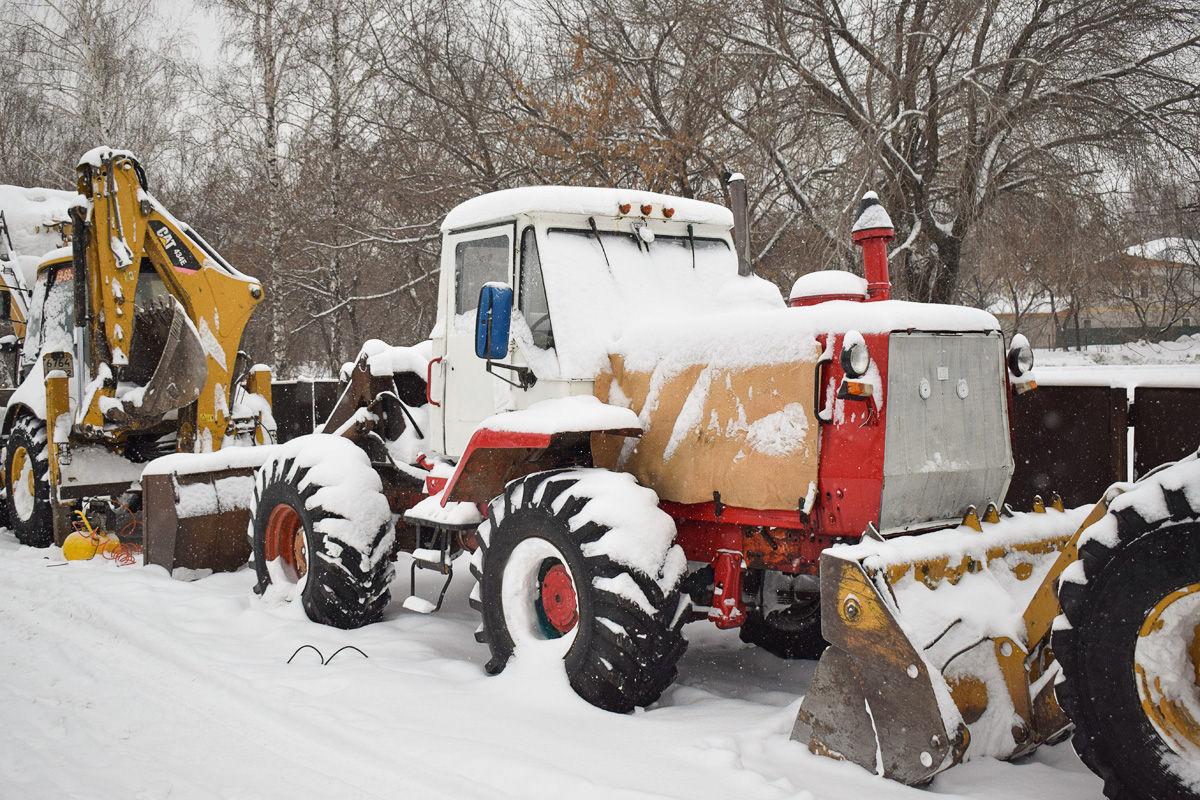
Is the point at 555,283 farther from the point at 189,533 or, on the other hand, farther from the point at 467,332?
the point at 189,533

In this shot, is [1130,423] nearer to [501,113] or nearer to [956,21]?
[956,21]

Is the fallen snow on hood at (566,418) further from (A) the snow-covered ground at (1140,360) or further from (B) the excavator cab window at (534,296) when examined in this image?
(A) the snow-covered ground at (1140,360)

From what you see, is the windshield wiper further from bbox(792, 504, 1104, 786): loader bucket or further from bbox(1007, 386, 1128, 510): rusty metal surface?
bbox(1007, 386, 1128, 510): rusty metal surface

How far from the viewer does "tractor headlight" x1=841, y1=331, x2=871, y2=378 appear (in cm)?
367

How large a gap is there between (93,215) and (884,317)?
739cm

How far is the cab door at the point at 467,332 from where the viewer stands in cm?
526

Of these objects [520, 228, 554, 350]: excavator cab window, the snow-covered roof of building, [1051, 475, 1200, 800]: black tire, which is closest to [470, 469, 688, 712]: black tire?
[520, 228, 554, 350]: excavator cab window

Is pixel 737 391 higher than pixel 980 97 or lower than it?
lower

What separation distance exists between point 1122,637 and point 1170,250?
13.0m

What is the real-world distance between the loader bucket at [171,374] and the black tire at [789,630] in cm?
556

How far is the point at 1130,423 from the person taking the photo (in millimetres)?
5430

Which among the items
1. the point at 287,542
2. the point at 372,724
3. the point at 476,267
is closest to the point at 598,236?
the point at 476,267

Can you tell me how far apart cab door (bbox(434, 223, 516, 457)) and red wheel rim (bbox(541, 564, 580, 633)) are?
1044mm

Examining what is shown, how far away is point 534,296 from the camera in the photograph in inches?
200
